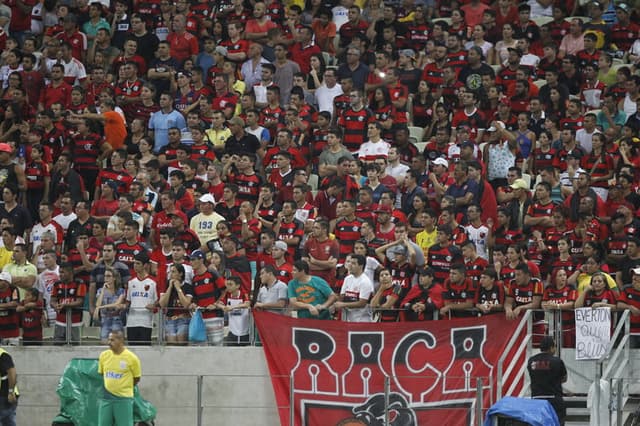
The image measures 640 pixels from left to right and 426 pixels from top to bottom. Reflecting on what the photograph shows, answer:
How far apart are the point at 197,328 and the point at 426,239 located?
322 centimetres

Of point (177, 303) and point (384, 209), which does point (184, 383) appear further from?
point (384, 209)

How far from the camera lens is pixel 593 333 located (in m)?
16.4

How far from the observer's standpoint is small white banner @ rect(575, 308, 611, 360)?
16312 mm

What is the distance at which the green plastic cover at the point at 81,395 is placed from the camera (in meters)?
17.4

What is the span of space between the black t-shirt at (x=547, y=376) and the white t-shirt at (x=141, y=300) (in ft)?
18.8

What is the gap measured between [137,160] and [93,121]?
53.8 inches

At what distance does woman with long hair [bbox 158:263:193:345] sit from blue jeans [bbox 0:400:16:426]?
2477 millimetres

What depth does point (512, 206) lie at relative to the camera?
19.4 meters

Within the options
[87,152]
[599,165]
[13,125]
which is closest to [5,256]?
[87,152]

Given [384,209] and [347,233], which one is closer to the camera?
[384,209]

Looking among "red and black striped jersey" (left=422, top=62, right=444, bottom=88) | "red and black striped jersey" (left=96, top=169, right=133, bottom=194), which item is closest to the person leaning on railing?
"red and black striped jersey" (left=422, top=62, right=444, bottom=88)

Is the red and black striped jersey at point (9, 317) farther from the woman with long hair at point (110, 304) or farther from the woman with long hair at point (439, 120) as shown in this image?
the woman with long hair at point (439, 120)

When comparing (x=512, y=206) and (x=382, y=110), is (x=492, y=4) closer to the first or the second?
(x=382, y=110)

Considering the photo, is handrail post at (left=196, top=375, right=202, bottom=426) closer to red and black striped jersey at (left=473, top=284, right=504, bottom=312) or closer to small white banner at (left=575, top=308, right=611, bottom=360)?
red and black striped jersey at (left=473, top=284, right=504, bottom=312)
